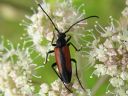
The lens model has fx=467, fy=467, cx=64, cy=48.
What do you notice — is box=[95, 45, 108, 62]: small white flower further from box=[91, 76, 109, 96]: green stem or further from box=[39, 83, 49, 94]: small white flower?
box=[39, 83, 49, 94]: small white flower

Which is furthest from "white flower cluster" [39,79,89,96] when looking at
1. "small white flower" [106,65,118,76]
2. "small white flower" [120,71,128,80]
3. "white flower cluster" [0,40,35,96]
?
"small white flower" [120,71,128,80]

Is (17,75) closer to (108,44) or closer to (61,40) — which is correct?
(61,40)

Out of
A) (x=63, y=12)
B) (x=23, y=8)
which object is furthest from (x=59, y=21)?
(x=23, y=8)

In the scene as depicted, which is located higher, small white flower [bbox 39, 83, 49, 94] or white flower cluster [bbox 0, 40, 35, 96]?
white flower cluster [bbox 0, 40, 35, 96]

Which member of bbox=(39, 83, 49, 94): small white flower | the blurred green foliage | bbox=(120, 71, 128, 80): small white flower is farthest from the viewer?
the blurred green foliage

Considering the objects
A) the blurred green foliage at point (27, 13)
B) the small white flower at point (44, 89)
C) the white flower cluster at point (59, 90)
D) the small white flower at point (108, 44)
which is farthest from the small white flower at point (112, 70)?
→ the blurred green foliage at point (27, 13)

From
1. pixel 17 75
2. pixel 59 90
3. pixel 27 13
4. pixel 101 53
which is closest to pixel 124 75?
pixel 101 53
